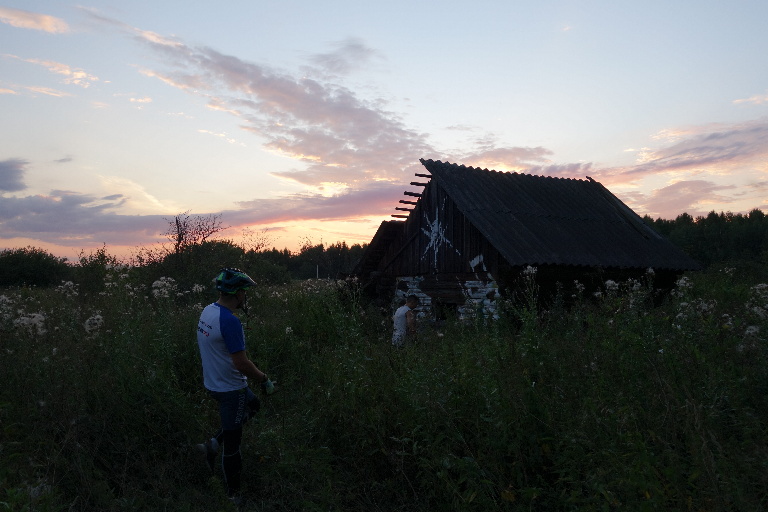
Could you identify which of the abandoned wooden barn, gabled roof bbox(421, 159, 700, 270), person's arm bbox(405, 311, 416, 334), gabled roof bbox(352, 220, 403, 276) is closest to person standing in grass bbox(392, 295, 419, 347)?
person's arm bbox(405, 311, 416, 334)

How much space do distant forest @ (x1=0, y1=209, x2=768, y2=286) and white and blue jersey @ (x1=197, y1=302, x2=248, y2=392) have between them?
7.54 metres

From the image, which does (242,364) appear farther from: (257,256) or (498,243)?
(257,256)

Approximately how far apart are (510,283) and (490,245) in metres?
1.11

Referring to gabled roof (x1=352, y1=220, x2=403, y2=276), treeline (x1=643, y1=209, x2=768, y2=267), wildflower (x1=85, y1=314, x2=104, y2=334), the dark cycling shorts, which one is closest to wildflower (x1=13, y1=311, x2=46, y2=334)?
wildflower (x1=85, y1=314, x2=104, y2=334)

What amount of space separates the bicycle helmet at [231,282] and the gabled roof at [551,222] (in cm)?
852

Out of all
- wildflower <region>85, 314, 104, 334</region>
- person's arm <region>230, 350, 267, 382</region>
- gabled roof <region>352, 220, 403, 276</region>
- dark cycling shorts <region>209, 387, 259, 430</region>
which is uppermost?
gabled roof <region>352, 220, 403, 276</region>

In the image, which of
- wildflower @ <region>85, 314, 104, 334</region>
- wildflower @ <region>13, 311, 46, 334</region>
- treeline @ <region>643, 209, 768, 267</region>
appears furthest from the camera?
treeline @ <region>643, 209, 768, 267</region>

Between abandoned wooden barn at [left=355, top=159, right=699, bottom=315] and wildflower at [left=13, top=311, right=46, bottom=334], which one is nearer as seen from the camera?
wildflower at [left=13, top=311, right=46, bottom=334]

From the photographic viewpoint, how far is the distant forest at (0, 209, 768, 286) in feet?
72.4

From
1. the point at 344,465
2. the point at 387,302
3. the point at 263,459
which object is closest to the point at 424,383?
the point at 344,465

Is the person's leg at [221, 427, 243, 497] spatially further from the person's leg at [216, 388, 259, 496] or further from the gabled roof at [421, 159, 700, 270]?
the gabled roof at [421, 159, 700, 270]

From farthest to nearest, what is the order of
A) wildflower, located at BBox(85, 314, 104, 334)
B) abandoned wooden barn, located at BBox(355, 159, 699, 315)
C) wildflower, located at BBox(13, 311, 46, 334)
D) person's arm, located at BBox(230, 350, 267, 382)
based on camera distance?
abandoned wooden barn, located at BBox(355, 159, 699, 315) < wildflower, located at BBox(85, 314, 104, 334) < wildflower, located at BBox(13, 311, 46, 334) < person's arm, located at BBox(230, 350, 267, 382)

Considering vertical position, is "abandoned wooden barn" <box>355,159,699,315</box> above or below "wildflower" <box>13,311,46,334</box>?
above

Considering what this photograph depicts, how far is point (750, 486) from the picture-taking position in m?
3.95
